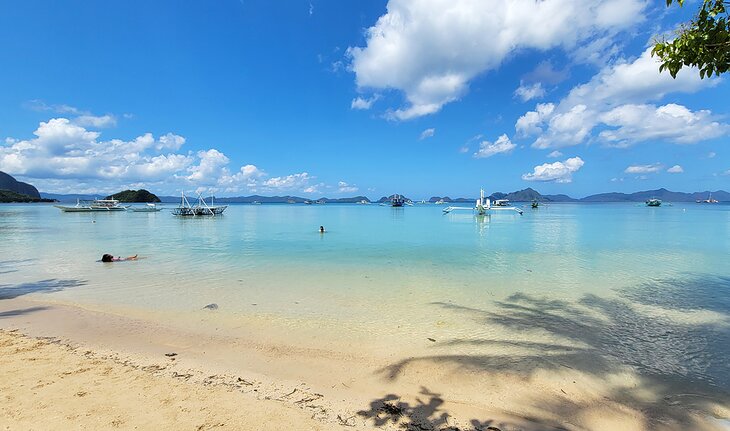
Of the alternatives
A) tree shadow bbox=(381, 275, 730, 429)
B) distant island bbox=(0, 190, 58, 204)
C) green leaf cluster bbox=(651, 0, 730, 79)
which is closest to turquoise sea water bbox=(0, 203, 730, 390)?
tree shadow bbox=(381, 275, 730, 429)

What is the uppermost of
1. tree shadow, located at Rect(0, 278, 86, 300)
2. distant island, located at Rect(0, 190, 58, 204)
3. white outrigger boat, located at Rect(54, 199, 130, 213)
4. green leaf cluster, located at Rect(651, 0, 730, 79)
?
distant island, located at Rect(0, 190, 58, 204)

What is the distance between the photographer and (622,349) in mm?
6891

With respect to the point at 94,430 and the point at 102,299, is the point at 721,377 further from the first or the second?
the point at 102,299

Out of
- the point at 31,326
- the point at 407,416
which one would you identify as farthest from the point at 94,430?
the point at 31,326

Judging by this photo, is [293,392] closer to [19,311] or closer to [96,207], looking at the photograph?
[19,311]

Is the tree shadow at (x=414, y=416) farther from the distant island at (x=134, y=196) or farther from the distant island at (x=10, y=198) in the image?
the distant island at (x=10, y=198)

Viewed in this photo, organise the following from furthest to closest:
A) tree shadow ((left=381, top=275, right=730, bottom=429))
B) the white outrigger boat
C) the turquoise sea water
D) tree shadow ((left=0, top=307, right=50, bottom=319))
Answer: the white outrigger boat → tree shadow ((left=0, top=307, right=50, bottom=319)) → the turquoise sea water → tree shadow ((left=381, top=275, right=730, bottom=429))

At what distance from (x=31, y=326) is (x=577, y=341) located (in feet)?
39.4

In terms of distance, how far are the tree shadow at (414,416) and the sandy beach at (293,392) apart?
0.6 inches

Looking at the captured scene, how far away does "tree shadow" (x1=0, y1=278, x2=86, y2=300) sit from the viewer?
36.6 ft

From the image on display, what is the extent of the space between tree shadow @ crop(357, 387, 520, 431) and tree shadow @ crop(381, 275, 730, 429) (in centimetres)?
90

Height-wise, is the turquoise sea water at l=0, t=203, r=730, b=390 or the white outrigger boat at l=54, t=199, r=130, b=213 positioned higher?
the white outrigger boat at l=54, t=199, r=130, b=213

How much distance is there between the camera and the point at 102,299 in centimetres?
1066

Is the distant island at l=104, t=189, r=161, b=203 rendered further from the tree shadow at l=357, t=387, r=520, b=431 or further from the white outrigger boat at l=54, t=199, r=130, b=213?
the tree shadow at l=357, t=387, r=520, b=431
